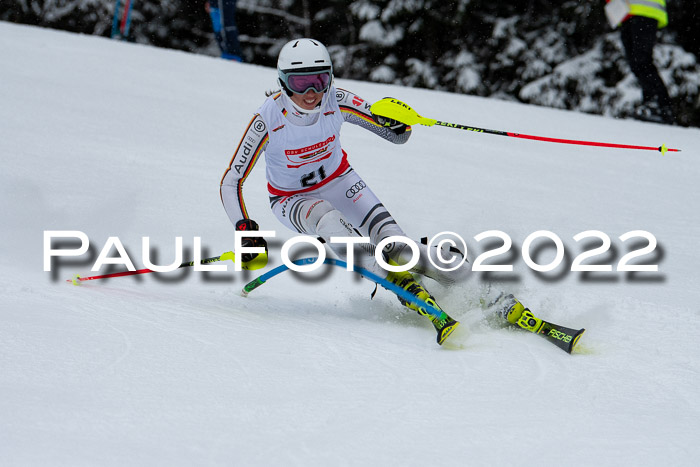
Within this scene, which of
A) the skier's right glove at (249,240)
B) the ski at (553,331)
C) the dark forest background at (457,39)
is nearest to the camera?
the ski at (553,331)

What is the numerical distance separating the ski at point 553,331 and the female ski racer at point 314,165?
0.43 metres

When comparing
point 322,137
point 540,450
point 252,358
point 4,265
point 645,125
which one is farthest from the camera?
point 645,125

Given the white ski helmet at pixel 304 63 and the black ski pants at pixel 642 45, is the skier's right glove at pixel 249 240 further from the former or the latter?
the black ski pants at pixel 642 45

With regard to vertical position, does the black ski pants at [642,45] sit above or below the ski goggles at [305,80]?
above

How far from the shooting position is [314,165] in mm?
3904

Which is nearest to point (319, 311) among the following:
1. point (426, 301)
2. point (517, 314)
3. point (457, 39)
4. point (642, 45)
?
point (426, 301)

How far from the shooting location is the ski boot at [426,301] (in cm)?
305

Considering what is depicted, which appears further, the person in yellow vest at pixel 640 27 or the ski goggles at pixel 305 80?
the person in yellow vest at pixel 640 27

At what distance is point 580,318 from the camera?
3.58 metres

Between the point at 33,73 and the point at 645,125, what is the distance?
22.1 ft

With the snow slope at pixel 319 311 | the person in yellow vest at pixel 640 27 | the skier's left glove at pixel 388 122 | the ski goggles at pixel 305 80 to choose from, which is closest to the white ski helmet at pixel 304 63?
the ski goggles at pixel 305 80

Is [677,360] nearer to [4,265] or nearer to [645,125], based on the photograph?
[4,265]

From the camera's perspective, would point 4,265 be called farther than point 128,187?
No

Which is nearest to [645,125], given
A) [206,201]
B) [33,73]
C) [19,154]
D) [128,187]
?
[206,201]
